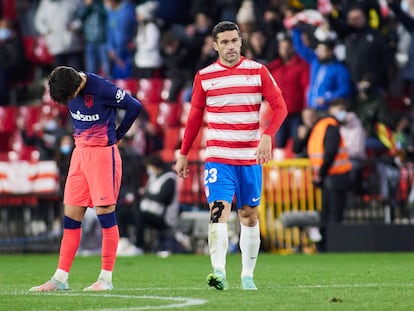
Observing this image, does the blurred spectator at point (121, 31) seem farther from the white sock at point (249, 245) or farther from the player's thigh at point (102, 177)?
the white sock at point (249, 245)

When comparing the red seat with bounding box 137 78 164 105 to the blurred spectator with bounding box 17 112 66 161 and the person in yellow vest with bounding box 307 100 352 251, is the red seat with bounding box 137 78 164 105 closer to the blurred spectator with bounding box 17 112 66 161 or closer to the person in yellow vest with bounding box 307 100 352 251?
the blurred spectator with bounding box 17 112 66 161

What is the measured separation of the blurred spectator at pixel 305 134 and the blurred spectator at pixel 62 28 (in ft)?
25.8

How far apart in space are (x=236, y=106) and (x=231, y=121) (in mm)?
132

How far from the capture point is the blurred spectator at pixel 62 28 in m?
26.9

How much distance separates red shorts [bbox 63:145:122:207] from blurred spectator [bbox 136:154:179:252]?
29.2 feet

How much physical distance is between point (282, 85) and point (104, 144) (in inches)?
428

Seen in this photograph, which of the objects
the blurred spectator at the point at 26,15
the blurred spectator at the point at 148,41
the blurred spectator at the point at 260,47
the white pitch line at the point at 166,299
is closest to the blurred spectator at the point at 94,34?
the blurred spectator at the point at 148,41

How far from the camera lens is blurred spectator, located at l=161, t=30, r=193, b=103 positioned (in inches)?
960

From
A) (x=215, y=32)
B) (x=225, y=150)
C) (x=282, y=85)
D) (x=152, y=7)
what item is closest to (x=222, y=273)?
(x=225, y=150)

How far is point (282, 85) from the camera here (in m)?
21.9

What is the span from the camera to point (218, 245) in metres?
10.6

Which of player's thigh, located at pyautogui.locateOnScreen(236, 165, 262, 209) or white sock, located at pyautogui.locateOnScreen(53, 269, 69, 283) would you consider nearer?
player's thigh, located at pyautogui.locateOnScreen(236, 165, 262, 209)

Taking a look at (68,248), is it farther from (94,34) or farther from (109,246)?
(94,34)

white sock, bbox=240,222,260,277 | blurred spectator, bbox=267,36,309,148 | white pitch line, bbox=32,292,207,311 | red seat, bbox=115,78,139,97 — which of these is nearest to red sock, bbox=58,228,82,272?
white pitch line, bbox=32,292,207,311
